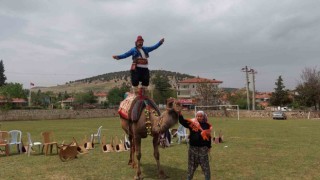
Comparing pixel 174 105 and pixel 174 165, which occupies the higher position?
pixel 174 105

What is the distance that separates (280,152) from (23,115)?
50232mm

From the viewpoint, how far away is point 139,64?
9844 millimetres

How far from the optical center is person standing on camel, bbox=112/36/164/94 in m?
9.81

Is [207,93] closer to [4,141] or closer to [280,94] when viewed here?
[280,94]

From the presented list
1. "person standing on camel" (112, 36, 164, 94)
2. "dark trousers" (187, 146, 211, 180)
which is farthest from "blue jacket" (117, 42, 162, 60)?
"dark trousers" (187, 146, 211, 180)

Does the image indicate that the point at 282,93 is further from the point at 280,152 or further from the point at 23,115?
the point at 280,152

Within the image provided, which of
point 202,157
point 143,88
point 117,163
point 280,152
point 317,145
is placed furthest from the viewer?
point 317,145

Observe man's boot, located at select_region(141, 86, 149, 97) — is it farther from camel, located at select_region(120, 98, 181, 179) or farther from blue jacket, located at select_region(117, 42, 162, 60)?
blue jacket, located at select_region(117, 42, 162, 60)

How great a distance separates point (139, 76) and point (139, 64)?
1.18 feet

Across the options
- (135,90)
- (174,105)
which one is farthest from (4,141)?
(174,105)

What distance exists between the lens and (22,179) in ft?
30.5

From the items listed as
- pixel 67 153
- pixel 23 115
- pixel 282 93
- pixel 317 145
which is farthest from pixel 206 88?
pixel 67 153

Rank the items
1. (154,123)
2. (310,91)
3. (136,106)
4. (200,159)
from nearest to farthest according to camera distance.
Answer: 1. (200,159)
2. (154,123)
3. (136,106)
4. (310,91)

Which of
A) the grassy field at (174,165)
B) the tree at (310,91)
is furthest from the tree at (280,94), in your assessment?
the grassy field at (174,165)
